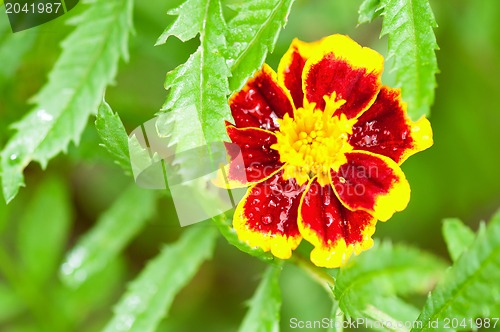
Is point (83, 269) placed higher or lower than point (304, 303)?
higher

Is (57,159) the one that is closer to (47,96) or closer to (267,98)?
(47,96)

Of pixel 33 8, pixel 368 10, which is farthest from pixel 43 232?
pixel 368 10

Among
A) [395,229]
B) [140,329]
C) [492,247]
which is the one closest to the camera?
[492,247]

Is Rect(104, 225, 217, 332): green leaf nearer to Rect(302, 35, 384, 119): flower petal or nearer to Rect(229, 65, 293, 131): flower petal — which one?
Rect(229, 65, 293, 131): flower petal

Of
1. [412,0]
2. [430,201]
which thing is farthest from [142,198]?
[430,201]

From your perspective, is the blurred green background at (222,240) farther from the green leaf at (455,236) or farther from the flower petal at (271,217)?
the flower petal at (271,217)

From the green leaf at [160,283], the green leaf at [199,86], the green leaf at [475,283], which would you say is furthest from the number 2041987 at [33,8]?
the green leaf at [475,283]
